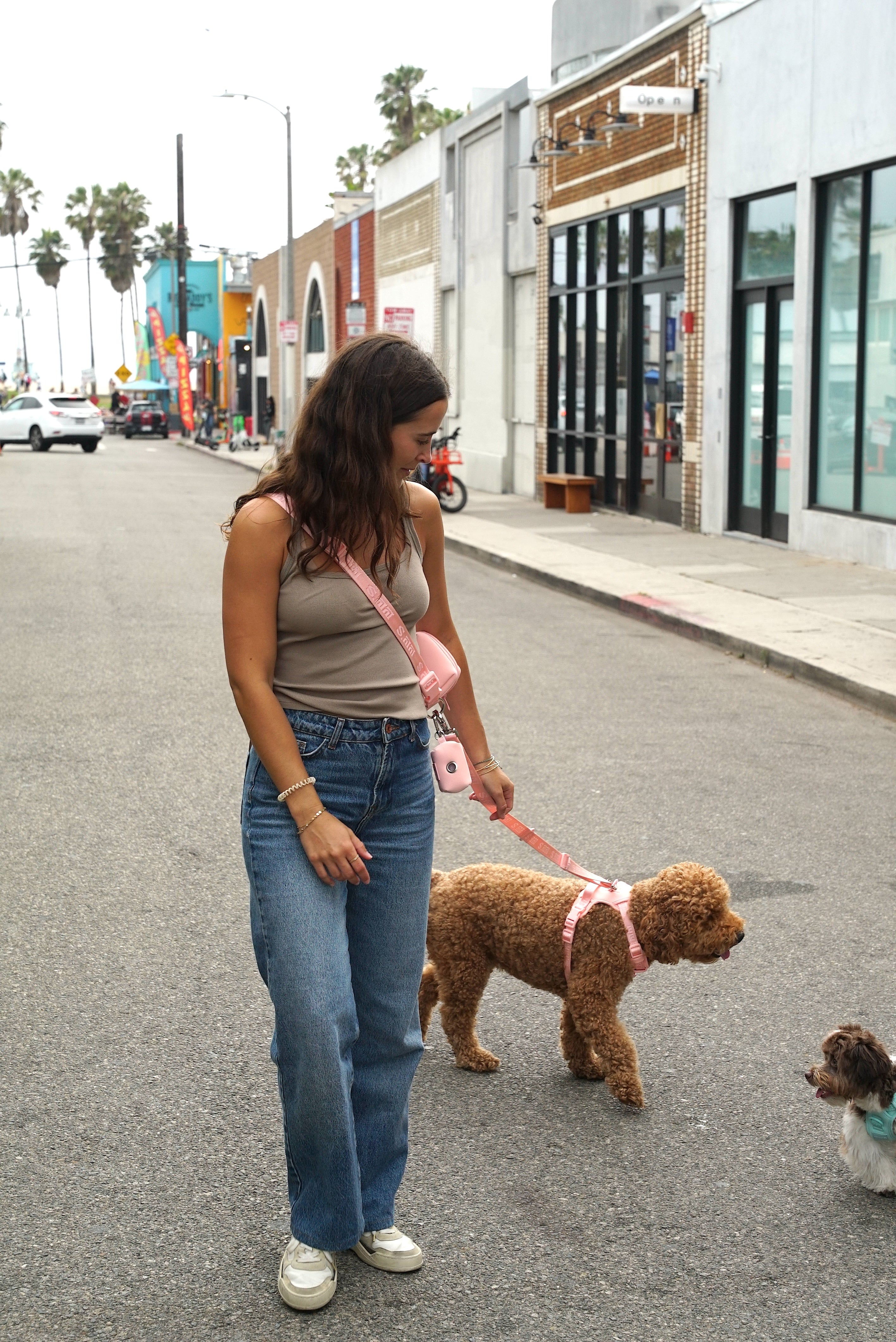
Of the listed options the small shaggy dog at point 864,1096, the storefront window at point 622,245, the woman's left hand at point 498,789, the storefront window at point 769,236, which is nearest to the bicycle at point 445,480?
the storefront window at point 622,245

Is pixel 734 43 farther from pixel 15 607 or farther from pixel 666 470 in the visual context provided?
pixel 15 607

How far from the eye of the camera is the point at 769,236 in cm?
1811

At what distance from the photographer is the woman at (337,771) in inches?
117

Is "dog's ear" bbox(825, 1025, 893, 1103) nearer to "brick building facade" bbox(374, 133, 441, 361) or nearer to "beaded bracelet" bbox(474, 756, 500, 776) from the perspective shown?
"beaded bracelet" bbox(474, 756, 500, 776)

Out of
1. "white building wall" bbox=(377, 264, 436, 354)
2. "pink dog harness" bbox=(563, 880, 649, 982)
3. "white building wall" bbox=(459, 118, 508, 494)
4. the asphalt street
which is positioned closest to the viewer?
the asphalt street

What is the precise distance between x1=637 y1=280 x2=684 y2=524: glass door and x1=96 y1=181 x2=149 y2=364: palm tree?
9062 centimetres

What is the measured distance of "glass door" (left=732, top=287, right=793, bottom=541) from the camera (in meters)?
17.9

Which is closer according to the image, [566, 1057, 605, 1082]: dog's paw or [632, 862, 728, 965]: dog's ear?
[632, 862, 728, 965]: dog's ear

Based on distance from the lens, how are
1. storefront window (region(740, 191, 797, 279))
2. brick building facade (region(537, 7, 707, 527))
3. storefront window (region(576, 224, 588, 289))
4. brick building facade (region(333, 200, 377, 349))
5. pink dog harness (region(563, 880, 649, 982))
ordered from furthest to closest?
brick building facade (region(333, 200, 377, 349)) < storefront window (region(576, 224, 588, 289)) < brick building facade (region(537, 7, 707, 527)) < storefront window (region(740, 191, 797, 279)) < pink dog harness (region(563, 880, 649, 982))

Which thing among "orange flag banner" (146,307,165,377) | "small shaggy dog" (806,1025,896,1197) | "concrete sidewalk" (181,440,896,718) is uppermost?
"orange flag banner" (146,307,165,377)

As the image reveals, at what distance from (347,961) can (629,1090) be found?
139 cm

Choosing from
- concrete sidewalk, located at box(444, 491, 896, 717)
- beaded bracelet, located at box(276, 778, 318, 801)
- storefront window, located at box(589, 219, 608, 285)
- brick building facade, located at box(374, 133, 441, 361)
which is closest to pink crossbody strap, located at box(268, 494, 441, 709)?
beaded bracelet, located at box(276, 778, 318, 801)

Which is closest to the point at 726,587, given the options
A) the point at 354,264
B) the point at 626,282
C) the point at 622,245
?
the point at 626,282

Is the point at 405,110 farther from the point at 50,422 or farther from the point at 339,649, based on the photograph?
the point at 339,649
